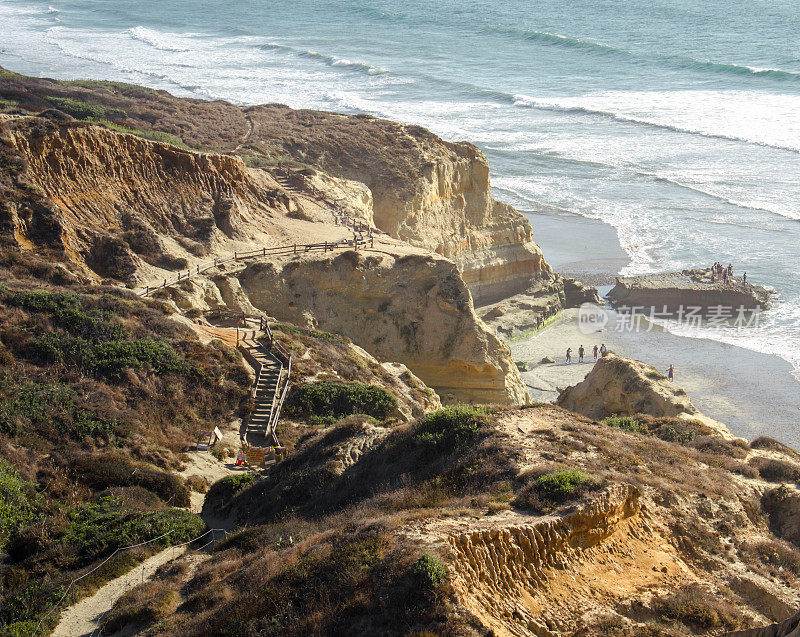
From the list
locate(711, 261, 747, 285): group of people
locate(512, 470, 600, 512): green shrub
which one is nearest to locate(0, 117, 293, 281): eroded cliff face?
locate(512, 470, 600, 512): green shrub

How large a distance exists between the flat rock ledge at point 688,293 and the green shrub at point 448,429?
32917 mm

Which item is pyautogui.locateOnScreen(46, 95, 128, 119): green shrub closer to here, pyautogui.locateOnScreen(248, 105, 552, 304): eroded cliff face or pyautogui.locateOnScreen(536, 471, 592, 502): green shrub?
pyautogui.locateOnScreen(248, 105, 552, 304): eroded cliff face

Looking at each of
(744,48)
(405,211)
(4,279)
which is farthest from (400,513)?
(744,48)

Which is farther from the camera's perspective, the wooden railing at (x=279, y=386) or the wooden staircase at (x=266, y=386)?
the wooden railing at (x=279, y=386)

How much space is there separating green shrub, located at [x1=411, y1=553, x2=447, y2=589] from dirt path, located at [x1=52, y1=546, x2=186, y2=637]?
20.0ft

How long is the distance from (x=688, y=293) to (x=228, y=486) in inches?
1400

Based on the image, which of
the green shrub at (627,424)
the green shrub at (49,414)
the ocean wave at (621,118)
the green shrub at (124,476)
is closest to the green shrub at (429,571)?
the green shrub at (124,476)

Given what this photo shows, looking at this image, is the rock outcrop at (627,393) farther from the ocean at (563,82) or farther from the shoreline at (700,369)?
the ocean at (563,82)

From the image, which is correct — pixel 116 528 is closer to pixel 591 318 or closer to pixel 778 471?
pixel 778 471

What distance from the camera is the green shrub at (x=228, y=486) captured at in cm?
1881

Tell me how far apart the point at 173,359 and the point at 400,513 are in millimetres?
12465

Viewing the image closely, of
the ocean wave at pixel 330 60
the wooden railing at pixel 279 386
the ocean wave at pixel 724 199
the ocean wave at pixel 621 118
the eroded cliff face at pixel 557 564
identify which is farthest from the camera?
the ocean wave at pixel 330 60

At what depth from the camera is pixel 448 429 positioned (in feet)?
54.9

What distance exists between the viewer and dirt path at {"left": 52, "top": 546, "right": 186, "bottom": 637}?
523 inches
